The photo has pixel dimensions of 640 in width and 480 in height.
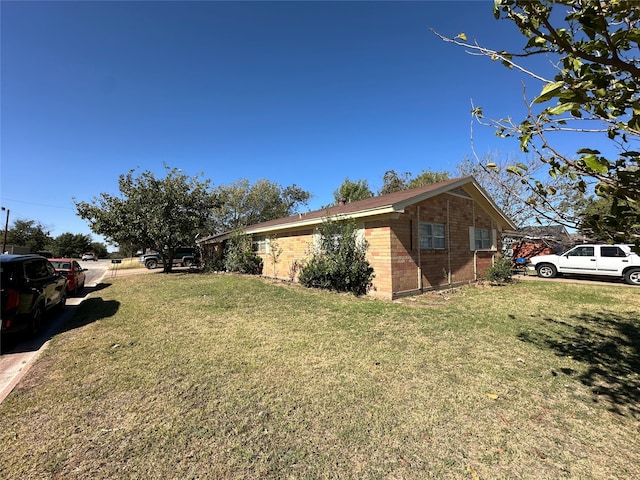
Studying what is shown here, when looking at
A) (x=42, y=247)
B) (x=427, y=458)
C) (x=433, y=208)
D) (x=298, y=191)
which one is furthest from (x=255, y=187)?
(x=42, y=247)

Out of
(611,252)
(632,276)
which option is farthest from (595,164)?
(611,252)

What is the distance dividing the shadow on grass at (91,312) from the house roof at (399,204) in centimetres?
720

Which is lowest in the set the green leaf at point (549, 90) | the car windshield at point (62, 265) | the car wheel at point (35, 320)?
the car wheel at point (35, 320)

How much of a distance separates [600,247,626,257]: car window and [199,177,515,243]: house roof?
12.4 ft

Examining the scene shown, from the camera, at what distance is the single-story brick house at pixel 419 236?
31.6 ft

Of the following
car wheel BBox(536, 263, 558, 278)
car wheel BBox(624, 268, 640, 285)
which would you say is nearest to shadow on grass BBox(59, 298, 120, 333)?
car wheel BBox(536, 263, 558, 278)

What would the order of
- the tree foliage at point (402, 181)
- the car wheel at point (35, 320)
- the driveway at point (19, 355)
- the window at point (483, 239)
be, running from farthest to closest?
1. the tree foliage at point (402, 181)
2. the window at point (483, 239)
3. the car wheel at point (35, 320)
4. the driveway at point (19, 355)

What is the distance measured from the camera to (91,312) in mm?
8508

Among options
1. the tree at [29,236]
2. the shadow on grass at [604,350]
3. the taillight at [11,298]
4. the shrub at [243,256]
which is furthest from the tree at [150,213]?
A: the tree at [29,236]

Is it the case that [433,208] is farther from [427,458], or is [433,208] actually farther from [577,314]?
[427,458]

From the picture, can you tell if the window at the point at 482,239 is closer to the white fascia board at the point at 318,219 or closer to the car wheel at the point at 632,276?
the car wheel at the point at 632,276

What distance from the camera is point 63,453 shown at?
266 cm

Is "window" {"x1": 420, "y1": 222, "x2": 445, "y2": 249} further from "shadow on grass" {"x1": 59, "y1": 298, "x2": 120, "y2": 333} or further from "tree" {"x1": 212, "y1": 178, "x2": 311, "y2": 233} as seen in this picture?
"tree" {"x1": 212, "y1": 178, "x2": 311, "y2": 233}

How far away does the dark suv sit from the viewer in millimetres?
5387
